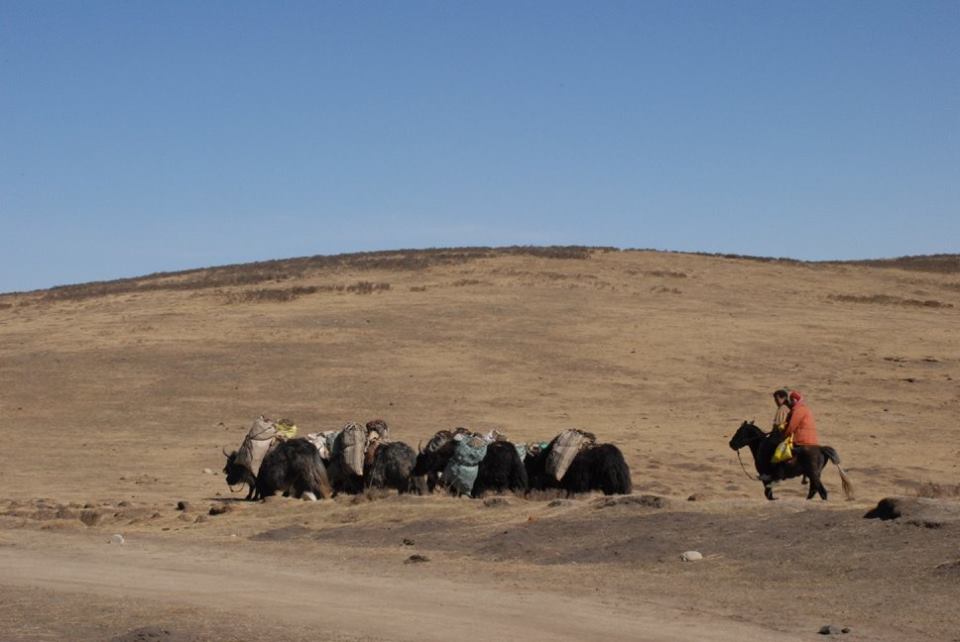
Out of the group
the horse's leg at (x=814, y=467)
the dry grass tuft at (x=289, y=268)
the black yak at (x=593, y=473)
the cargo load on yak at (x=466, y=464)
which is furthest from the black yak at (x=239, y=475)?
the dry grass tuft at (x=289, y=268)

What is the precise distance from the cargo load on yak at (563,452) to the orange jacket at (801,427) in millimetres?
2717

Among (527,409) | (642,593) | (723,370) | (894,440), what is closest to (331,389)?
(527,409)

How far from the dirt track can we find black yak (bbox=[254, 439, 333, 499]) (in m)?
0.62

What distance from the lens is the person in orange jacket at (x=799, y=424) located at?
58.5 feet

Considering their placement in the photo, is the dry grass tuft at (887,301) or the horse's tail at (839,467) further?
the dry grass tuft at (887,301)

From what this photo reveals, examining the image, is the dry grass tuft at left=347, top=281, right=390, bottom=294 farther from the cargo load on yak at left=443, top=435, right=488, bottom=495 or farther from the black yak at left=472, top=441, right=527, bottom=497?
the black yak at left=472, top=441, right=527, bottom=497

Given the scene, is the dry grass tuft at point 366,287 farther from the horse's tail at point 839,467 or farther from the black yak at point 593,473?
the horse's tail at point 839,467

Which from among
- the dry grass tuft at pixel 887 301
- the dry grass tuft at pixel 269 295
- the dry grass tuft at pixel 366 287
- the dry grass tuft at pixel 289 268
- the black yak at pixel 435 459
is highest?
the dry grass tuft at pixel 289 268

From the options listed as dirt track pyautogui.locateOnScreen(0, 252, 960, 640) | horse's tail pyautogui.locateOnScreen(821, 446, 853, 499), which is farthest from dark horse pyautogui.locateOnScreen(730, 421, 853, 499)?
dirt track pyautogui.locateOnScreen(0, 252, 960, 640)

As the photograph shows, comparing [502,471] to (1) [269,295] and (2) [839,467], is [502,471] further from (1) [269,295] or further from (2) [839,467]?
(1) [269,295]

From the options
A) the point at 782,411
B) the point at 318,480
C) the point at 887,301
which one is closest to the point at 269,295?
the point at 887,301

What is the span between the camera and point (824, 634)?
10125 mm

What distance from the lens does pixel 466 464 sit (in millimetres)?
19625

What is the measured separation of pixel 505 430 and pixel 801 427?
11.4 metres
